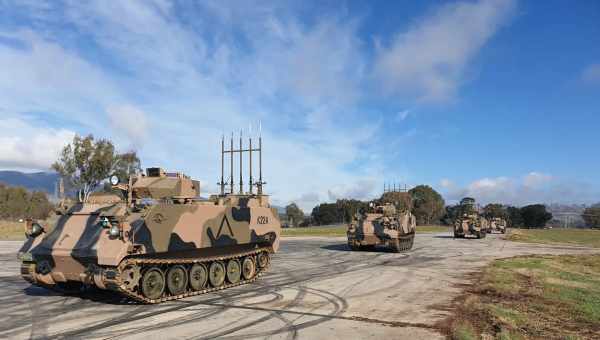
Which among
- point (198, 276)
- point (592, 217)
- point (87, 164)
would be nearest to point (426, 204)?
point (592, 217)

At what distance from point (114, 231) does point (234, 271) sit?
493 cm

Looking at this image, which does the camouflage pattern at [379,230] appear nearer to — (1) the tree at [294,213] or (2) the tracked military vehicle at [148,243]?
(2) the tracked military vehicle at [148,243]

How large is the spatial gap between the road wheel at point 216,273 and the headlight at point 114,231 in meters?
3.50

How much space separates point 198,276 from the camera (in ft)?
45.6

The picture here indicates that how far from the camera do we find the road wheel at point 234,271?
15.2 metres

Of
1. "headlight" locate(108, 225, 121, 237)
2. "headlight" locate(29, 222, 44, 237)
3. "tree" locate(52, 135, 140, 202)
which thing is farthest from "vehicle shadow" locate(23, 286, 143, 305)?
"tree" locate(52, 135, 140, 202)

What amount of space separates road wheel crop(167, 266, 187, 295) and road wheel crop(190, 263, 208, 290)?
307 millimetres

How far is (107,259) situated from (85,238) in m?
1.31

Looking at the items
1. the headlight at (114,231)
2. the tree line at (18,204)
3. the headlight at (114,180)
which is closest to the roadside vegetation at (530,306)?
the headlight at (114,231)

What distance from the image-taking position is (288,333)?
9125 millimetres

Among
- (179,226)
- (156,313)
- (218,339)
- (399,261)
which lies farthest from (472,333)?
(399,261)

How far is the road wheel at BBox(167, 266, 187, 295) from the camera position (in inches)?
506

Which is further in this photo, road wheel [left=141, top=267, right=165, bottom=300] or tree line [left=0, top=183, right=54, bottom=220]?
tree line [left=0, top=183, right=54, bottom=220]

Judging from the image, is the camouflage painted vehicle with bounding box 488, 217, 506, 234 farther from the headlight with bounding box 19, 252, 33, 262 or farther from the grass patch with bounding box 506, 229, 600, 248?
the headlight with bounding box 19, 252, 33, 262
